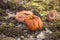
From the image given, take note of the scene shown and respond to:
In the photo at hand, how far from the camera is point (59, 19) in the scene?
4.54 metres

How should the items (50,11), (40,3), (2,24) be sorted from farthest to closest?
1. (40,3)
2. (50,11)
3. (2,24)

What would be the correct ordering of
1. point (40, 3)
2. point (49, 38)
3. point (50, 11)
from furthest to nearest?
1. point (40, 3)
2. point (50, 11)
3. point (49, 38)

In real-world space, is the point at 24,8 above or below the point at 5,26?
above

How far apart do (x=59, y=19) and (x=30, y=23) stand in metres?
0.69

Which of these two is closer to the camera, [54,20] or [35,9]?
[54,20]

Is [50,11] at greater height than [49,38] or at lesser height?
greater

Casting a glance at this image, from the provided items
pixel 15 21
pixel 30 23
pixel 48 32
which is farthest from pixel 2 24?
pixel 48 32

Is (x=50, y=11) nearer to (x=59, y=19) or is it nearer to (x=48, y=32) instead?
(x=59, y=19)

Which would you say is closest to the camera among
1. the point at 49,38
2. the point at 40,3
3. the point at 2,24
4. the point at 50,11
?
the point at 49,38

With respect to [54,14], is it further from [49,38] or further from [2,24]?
[2,24]

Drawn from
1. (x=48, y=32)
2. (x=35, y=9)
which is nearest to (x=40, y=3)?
(x=35, y=9)

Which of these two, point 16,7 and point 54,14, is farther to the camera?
point 16,7

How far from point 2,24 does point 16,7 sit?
0.67 m

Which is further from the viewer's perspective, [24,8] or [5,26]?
[24,8]
